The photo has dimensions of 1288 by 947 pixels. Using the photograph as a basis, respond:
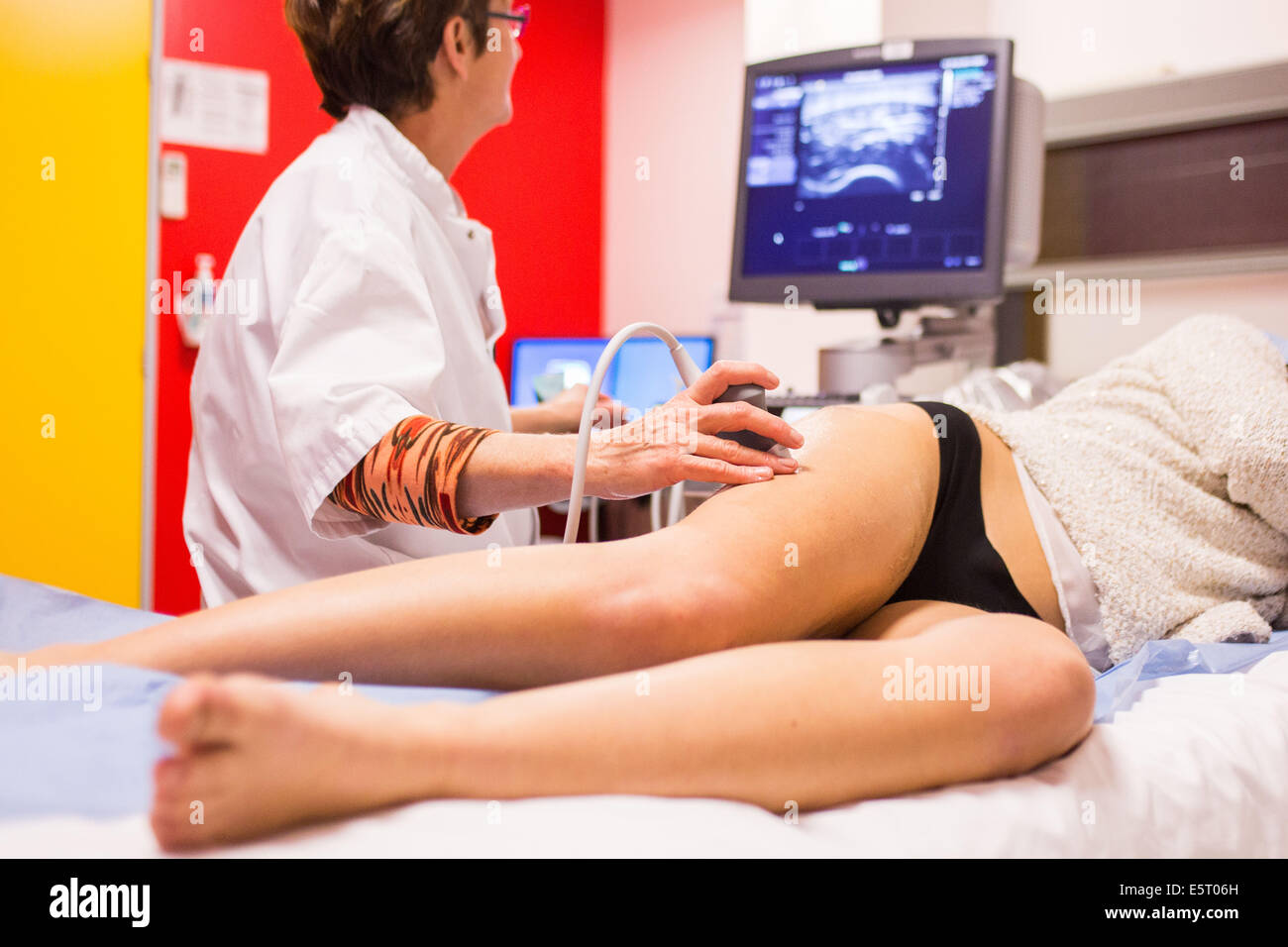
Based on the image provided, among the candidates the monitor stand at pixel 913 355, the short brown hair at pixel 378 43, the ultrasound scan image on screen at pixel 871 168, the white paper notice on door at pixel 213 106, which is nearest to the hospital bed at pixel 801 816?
the short brown hair at pixel 378 43

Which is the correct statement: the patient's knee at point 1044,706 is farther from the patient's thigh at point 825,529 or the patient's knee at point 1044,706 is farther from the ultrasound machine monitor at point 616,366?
the ultrasound machine monitor at point 616,366

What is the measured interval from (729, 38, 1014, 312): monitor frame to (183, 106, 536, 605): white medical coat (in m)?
0.70

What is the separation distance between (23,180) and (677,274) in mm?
2131

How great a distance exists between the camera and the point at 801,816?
629mm

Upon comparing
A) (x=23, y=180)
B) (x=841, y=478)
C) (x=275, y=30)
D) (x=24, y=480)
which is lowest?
(x=24, y=480)

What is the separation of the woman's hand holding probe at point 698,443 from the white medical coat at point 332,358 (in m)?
0.25

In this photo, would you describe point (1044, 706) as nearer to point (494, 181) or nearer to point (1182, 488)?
point (1182, 488)

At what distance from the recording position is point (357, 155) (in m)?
1.30

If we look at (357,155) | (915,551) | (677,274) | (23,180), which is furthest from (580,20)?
(915,551)

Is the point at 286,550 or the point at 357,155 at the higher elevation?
the point at 357,155

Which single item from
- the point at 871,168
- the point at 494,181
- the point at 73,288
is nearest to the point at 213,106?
the point at 73,288
